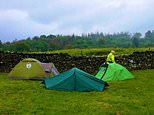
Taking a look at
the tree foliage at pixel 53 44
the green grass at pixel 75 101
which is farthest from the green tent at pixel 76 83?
the tree foliage at pixel 53 44

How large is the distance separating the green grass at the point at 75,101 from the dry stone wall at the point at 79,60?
10.4m

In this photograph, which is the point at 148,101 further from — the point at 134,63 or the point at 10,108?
the point at 134,63

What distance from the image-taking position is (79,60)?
1345 inches

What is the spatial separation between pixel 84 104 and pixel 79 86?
437 cm

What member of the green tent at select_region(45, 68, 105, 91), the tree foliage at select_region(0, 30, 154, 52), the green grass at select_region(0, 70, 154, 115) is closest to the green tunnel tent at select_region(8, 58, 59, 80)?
the green grass at select_region(0, 70, 154, 115)

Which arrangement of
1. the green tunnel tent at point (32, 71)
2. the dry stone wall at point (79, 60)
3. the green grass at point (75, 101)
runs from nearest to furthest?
the green grass at point (75, 101) < the green tunnel tent at point (32, 71) < the dry stone wall at point (79, 60)

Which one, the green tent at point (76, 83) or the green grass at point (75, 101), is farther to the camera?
the green tent at point (76, 83)

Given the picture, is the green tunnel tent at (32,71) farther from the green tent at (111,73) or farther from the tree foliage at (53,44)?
the tree foliage at (53,44)

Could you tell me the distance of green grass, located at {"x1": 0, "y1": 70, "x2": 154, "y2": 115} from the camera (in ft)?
47.4

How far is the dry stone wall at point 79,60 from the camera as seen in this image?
106 feet

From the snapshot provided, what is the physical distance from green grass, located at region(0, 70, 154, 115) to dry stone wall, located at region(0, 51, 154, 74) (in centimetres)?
1043

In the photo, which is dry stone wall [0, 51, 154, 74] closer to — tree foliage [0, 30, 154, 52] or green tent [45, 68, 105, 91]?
A: green tent [45, 68, 105, 91]

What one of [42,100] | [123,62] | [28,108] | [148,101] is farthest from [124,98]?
[123,62]

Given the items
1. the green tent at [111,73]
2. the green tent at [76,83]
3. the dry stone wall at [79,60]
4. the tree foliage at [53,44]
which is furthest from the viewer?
the tree foliage at [53,44]
